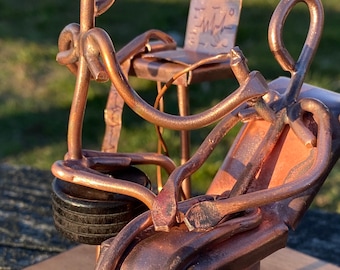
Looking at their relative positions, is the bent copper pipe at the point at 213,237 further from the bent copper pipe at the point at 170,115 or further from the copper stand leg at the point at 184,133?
the copper stand leg at the point at 184,133

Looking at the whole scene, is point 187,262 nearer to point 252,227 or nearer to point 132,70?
point 252,227

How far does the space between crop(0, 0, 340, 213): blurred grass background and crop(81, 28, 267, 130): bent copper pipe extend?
3.30 feet

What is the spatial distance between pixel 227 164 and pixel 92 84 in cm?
141

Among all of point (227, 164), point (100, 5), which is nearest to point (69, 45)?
point (100, 5)

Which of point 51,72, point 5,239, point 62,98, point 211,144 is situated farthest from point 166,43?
point 51,72

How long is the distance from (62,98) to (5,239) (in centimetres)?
110

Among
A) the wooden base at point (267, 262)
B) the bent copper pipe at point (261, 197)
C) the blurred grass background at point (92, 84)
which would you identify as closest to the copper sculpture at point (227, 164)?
the bent copper pipe at point (261, 197)

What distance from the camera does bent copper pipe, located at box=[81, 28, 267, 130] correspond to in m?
0.51

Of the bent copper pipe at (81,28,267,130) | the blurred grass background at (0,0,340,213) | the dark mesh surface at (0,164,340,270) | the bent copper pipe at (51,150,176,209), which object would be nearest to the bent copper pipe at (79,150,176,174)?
the bent copper pipe at (51,150,176,209)

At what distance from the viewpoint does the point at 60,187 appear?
61 centimetres

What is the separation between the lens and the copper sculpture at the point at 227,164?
510mm

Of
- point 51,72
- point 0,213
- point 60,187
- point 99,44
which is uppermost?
point 99,44

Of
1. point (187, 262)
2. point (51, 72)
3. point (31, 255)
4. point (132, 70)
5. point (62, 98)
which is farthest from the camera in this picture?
point (51, 72)

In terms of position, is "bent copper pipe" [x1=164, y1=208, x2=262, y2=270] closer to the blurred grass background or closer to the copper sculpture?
the copper sculpture
